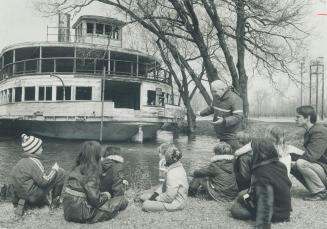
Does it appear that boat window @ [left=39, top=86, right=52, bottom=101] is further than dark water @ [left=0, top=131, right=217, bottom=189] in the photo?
Yes

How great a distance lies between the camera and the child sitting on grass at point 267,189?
4.28m

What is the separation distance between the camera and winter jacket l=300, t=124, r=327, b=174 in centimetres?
559

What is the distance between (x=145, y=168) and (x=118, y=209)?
7.05 m

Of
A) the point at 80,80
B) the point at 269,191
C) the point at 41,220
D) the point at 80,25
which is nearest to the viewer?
the point at 269,191

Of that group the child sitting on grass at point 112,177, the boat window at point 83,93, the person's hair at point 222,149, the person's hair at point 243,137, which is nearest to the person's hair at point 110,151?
the child sitting on grass at point 112,177

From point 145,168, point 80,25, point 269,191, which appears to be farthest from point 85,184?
point 80,25

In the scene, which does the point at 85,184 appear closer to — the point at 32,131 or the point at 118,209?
the point at 118,209

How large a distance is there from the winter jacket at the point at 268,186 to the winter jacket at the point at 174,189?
1.02m

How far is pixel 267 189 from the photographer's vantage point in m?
4.33

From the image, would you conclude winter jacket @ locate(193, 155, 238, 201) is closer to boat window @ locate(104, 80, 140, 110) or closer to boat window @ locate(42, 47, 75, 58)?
boat window @ locate(42, 47, 75, 58)

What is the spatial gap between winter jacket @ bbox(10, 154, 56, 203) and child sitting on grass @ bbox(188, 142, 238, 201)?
2.28 meters

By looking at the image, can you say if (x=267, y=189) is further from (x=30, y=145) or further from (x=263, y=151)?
(x=30, y=145)

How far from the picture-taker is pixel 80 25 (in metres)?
26.0

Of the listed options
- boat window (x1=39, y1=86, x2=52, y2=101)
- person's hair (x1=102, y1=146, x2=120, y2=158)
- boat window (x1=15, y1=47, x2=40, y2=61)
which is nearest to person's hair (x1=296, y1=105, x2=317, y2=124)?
person's hair (x1=102, y1=146, x2=120, y2=158)
